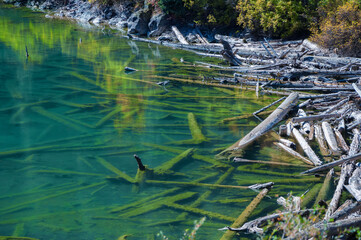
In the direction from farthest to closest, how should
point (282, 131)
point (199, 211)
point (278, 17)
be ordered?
point (278, 17) < point (282, 131) < point (199, 211)

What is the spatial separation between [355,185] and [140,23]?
63.5ft

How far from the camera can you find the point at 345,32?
12.7 meters

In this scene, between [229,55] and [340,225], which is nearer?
[340,225]

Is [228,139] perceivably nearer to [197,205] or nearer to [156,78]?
[197,205]

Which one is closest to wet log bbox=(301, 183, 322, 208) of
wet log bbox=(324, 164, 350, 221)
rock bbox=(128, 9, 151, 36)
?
wet log bbox=(324, 164, 350, 221)

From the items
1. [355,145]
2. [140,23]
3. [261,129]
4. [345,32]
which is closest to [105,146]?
[261,129]

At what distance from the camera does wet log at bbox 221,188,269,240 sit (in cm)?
437

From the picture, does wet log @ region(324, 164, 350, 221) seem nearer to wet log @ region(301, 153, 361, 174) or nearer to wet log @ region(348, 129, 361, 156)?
wet log @ region(301, 153, 361, 174)

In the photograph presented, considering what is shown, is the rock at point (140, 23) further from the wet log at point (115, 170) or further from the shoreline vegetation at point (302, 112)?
the wet log at point (115, 170)

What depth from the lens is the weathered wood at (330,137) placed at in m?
6.74

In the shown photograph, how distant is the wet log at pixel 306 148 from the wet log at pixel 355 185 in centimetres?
77

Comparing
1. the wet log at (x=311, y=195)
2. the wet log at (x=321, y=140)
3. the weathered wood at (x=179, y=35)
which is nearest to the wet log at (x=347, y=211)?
the wet log at (x=311, y=195)

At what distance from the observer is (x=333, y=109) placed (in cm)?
827

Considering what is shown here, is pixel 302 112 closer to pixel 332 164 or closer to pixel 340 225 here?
pixel 332 164
